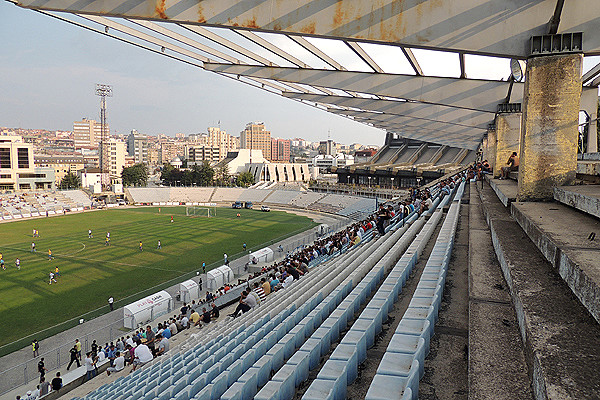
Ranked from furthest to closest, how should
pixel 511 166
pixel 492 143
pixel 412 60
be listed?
pixel 492 143 → pixel 511 166 → pixel 412 60

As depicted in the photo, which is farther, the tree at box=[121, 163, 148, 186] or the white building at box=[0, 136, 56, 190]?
the tree at box=[121, 163, 148, 186]

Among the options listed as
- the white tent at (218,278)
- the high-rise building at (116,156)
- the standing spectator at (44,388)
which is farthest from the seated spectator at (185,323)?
the high-rise building at (116,156)

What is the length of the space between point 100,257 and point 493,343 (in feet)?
99.2

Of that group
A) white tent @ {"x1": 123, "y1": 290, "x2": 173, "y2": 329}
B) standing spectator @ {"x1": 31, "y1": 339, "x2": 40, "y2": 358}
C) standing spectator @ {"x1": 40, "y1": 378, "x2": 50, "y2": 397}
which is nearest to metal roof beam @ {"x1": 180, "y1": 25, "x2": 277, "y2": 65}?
standing spectator @ {"x1": 40, "y1": 378, "x2": 50, "y2": 397}

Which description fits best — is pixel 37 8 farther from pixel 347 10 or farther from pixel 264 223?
pixel 264 223

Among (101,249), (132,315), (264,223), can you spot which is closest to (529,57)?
(132,315)

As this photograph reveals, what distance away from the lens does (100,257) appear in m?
28.3

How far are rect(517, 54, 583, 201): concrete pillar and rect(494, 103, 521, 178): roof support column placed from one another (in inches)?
271

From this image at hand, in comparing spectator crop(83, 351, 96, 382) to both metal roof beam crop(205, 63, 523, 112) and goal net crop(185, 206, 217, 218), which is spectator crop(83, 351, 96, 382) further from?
goal net crop(185, 206, 217, 218)

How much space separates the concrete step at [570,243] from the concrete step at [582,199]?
0.47 feet

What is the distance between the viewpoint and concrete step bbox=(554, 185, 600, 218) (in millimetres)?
3859

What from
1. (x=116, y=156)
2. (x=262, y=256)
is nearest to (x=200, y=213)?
(x=262, y=256)

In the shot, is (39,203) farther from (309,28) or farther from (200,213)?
(309,28)

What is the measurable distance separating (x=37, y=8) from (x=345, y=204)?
49.7 m
